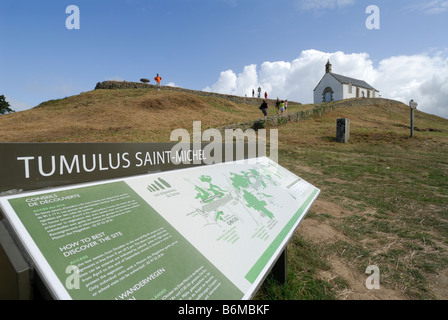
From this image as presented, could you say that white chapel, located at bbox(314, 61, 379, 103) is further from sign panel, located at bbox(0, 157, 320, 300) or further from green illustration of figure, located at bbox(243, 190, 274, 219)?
sign panel, located at bbox(0, 157, 320, 300)

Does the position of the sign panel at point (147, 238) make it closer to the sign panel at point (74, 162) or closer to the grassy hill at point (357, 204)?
the sign panel at point (74, 162)

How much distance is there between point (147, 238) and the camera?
129 cm

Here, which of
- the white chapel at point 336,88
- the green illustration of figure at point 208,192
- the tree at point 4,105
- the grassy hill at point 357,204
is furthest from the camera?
the white chapel at point 336,88

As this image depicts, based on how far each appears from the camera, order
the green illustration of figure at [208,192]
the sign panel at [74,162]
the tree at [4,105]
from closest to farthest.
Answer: the sign panel at [74,162]
the green illustration of figure at [208,192]
the tree at [4,105]

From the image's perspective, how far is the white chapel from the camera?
41.9 metres

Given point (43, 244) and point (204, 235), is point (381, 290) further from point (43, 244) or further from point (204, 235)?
point (43, 244)

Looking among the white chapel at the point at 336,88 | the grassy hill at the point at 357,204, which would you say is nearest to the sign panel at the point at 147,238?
the grassy hill at the point at 357,204

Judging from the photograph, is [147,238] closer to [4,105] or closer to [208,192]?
[208,192]

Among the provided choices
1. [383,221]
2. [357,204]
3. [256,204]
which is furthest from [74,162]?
[357,204]

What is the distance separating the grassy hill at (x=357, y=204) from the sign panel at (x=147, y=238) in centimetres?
97

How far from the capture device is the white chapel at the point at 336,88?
41.9 meters
